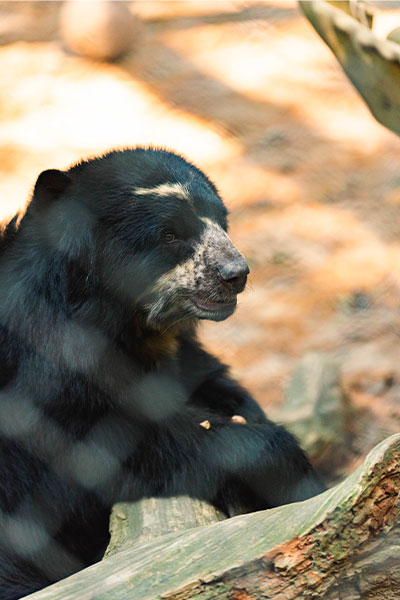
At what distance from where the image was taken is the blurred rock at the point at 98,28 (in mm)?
5113

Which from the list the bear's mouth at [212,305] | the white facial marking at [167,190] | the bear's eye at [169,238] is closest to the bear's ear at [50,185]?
the white facial marking at [167,190]

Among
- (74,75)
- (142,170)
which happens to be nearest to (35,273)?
(142,170)

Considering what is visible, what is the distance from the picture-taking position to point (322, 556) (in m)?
1.43

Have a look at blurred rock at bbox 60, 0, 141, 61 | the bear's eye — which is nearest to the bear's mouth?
the bear's eye

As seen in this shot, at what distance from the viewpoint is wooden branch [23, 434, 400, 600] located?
1437 mm

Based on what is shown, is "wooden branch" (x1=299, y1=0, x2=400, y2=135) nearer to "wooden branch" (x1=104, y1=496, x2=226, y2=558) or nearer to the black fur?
the black fur

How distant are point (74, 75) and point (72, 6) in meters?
0.44

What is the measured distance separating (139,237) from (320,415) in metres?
1.33

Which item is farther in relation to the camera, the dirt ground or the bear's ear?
the dirt ground

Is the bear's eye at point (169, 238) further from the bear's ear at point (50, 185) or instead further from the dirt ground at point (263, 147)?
the dirt ground at point (263, 147)

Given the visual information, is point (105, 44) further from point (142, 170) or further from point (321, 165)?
point (142, 170)

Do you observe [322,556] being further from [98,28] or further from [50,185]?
[98,28]

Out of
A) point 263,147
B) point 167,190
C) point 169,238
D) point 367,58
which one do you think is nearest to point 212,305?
point 169,238

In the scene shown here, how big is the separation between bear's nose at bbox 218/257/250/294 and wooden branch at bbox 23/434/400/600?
108cm
